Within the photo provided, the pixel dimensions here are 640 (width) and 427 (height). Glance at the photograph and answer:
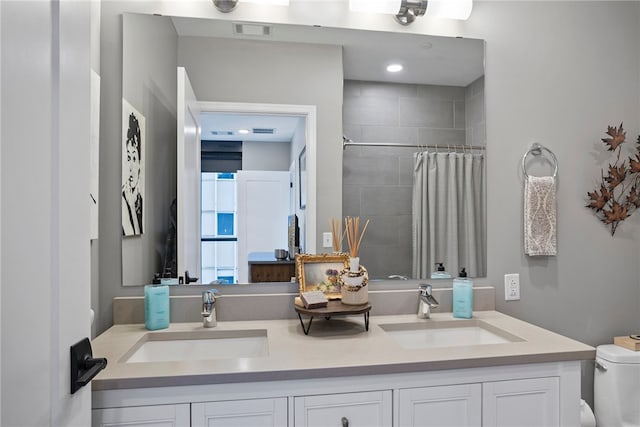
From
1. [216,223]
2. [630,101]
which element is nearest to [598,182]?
[630,101]

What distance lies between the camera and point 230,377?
1.05 metres

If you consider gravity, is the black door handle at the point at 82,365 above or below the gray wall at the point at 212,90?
below

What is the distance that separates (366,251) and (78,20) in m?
1.26

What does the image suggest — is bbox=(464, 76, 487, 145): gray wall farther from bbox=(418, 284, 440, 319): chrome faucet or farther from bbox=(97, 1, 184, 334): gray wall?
bbox=(97, 1, 184, 334): gray wall

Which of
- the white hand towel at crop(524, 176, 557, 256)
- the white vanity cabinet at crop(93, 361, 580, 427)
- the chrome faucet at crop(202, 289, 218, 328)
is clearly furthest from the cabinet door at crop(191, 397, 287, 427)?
the white hand towel at crop(524, 176, 557, 256)

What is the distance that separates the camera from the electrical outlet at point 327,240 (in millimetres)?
1656

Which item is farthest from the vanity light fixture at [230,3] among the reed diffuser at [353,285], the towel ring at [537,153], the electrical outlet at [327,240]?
the towel ring at [537,153]

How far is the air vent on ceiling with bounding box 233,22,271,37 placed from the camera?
5.25ft

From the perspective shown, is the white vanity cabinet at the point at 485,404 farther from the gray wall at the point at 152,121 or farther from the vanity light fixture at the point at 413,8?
the vanity light fixture at the point at 413,8

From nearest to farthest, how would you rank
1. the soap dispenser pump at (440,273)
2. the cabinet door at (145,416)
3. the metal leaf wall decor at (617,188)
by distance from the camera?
the cabinet door at (145,416)
the soap dispenser pump at (440,273)
the metal leaf wall decor at (617,188)

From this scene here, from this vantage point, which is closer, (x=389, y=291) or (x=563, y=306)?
(x=389, y=291)

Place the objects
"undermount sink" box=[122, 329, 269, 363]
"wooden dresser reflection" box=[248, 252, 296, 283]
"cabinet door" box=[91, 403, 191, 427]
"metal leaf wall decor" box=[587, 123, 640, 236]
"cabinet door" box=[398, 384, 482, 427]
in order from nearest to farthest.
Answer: "cabinet door" box=[91, 403, 191, 427]
"cabinet door" box=[398, 384, 482, 427]
"undermount sink" box=[122, 329, 269, 363]
"wooden dresser reflection" box=[248, 252, 296, 283]
"metal leaf wall decor" box=[587, 123, 640, 236]

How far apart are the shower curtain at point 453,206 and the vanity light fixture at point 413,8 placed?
0.60m

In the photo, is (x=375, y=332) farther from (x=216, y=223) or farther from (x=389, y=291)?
(x=216, y=223)
